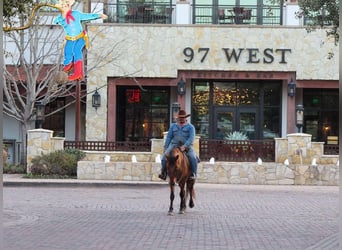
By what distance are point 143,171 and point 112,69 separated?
7.48 metres

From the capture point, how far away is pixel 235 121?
2869 cm

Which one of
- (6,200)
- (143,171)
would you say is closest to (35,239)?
(6,200)

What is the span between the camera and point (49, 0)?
2633 cm

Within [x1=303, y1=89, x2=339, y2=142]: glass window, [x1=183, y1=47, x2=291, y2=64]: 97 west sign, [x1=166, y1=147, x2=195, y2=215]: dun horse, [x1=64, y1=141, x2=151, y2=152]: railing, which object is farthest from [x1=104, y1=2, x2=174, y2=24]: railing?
[x1=166, y1=147, x2=195, y2=215]: dun horse

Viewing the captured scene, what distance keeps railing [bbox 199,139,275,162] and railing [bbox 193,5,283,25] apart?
7.75 metres

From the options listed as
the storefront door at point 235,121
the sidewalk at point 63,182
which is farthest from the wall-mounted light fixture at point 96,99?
the sidewalk at point 63,182

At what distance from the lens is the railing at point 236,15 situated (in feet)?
91.6

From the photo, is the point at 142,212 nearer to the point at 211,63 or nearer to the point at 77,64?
the point at 77,64

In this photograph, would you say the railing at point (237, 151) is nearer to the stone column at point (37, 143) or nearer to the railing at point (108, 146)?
the railing at point (108, 146)

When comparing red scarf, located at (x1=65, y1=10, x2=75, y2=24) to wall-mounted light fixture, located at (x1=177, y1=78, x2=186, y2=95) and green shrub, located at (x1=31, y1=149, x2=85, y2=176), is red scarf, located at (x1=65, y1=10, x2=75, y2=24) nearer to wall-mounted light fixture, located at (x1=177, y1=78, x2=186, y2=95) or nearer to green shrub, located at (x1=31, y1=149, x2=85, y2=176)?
wall-mounted light fixture, located at (x1=177, y1=78, x2=186, y2=95)

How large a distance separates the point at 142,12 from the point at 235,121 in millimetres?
6904

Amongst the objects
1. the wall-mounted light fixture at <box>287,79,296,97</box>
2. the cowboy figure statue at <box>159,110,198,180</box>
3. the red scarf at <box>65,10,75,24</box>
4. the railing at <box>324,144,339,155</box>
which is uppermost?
the red scarf at <box>65,10,75,24</box>

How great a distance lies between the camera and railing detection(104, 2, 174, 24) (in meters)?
28.1

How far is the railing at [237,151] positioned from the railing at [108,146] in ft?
7.47
